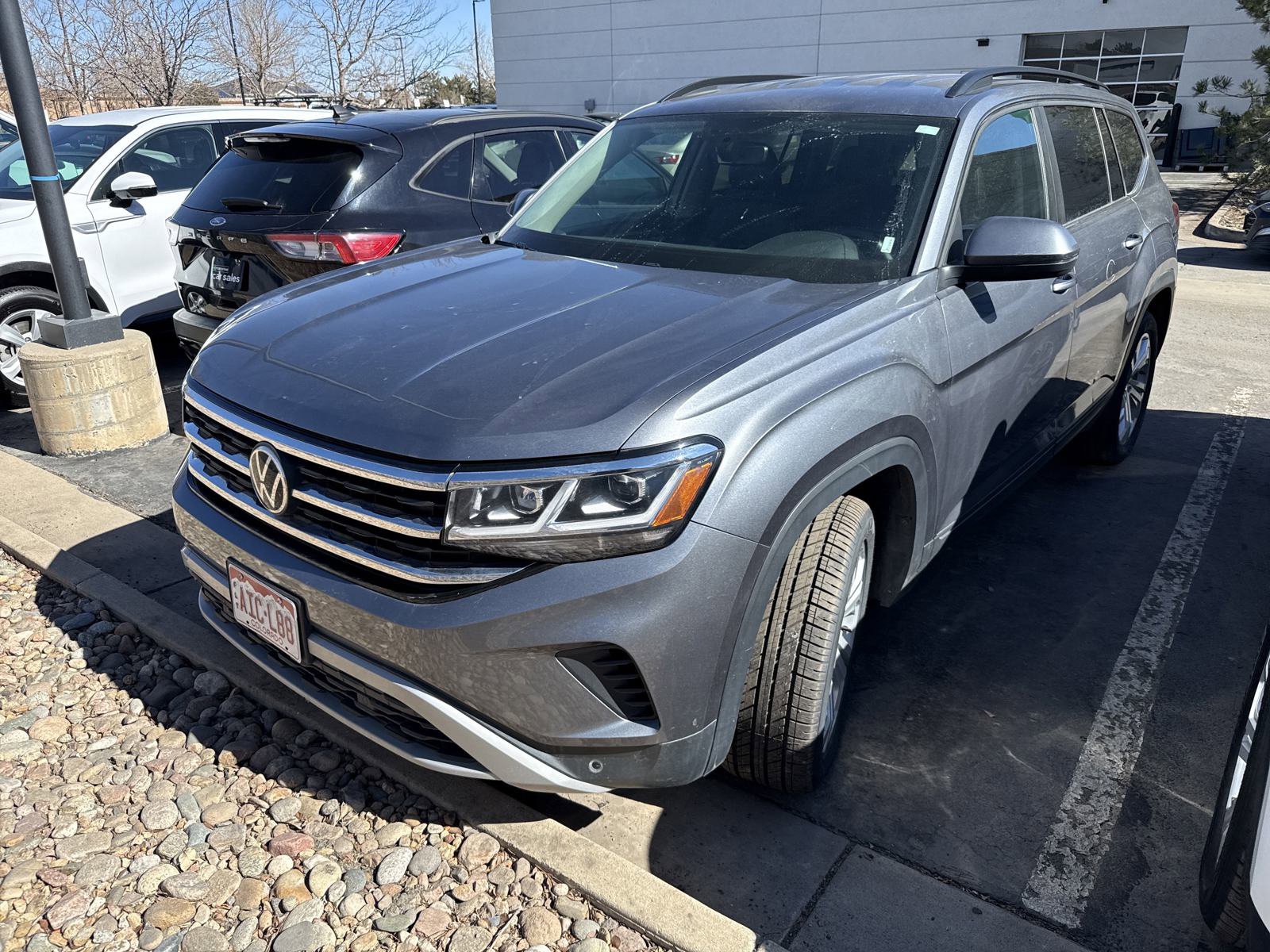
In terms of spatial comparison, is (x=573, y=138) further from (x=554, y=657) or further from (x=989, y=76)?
(x=554, y=657)

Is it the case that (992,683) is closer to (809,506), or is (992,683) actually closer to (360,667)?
(809,506)

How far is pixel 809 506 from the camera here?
2.34m

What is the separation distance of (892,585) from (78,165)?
6.27 metres

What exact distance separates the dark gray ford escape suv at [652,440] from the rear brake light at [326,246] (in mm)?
1418

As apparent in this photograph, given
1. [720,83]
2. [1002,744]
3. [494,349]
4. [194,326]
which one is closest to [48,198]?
[194,326]

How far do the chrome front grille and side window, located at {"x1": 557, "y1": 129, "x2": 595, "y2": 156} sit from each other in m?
4.23

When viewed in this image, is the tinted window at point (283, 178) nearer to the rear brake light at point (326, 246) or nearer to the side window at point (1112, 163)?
the rear brake light at point (326, 246)

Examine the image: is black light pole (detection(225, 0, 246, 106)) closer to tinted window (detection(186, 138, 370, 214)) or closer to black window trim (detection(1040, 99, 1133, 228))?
tinted window (detection(186, 138, 370, 214))

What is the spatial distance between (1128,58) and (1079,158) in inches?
986

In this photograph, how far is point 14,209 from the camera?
6137 millimetres

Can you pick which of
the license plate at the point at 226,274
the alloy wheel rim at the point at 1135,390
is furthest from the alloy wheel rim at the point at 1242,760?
the license plate at the point at 226,274

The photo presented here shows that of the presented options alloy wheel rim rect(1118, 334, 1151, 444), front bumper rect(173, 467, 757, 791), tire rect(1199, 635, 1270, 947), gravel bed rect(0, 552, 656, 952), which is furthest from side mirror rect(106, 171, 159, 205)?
tire rect(1199, 635, 1270, 947)

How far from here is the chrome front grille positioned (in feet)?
7.06

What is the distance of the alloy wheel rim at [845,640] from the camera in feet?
8.66
